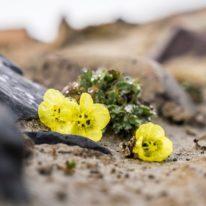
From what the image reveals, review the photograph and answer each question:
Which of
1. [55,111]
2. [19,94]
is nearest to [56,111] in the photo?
[55,111]

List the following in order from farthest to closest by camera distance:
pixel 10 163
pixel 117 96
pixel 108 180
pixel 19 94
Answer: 1. pixel 117 96
2. pixel 19 94
3. pixel 108 180
4. pixel 10 163

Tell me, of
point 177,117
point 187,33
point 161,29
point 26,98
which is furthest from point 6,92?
point 161,29

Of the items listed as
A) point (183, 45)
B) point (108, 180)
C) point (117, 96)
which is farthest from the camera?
point (183, 45)

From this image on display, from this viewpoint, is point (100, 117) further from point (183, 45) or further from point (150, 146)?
point (183, 45)

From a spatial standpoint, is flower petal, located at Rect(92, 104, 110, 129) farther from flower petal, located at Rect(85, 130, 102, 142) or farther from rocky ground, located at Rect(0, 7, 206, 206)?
rocky ground, located at Rect(0, 7, 206, 206)

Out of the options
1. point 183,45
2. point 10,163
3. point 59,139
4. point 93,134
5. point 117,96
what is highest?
point 183,45

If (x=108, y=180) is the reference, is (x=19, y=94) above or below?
above

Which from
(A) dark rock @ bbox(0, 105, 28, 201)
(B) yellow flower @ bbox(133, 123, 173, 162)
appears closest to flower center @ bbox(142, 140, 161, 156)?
(B) yellow flower @ bbox(133, 123, 173, 162)
